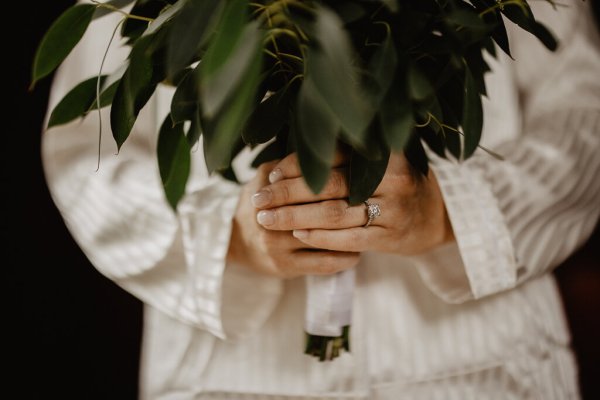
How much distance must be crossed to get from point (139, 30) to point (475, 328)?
0.57 meters

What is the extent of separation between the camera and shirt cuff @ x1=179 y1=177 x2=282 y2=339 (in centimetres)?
74

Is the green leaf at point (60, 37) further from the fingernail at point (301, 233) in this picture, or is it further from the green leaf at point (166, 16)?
the fingernail at point (301, 233)

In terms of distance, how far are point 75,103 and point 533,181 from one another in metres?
0.57

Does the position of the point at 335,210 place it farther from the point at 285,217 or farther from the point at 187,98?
the point at 187,98

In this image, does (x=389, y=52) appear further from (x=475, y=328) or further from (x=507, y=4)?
(x=475, y=328)

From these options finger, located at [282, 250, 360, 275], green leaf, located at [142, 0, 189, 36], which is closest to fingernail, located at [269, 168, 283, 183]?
finger, located at [282, 250, 360, 275]

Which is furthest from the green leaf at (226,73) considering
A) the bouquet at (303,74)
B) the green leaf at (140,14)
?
the green leaf at (140,14)

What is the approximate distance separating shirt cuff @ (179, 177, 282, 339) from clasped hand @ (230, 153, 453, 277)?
0.10 ft

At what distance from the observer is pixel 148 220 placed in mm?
799

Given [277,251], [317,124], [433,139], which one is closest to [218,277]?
[277,251]

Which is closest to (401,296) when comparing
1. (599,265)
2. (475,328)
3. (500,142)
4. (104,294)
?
(475,328)

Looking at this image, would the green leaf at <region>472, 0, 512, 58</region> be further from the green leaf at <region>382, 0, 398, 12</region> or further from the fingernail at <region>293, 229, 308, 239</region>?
the fingernail at <region>293, 229, 308, 239</region>

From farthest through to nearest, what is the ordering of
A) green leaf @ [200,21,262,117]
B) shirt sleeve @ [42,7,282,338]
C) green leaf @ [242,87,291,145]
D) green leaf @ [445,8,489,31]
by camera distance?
shirt sleeve @ [42,7,282,338]
green leaf @ [242,87,291,145]
green leaf @ [445,8,489,31]
green leaf @ [200,21,262,117]

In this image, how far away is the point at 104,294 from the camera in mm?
1427
